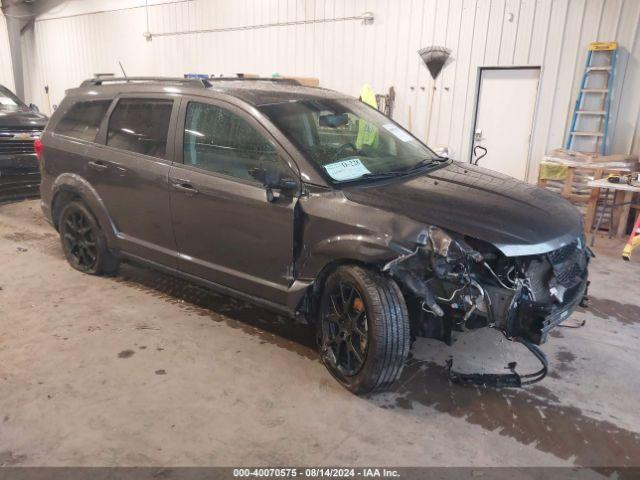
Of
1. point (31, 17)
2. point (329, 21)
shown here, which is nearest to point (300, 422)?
point (329, 21)

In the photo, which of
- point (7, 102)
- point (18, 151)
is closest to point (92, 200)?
point (18, 151)

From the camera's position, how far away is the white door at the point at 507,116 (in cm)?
676

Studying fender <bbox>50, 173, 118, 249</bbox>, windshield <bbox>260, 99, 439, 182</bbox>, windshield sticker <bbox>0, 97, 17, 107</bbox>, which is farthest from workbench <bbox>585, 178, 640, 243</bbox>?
windshield sticker <bbox>0, 97, 17, 107</bbox>

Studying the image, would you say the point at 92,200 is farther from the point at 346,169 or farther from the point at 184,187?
the point at 346,169

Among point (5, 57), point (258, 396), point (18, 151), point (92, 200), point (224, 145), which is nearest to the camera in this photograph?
point (258, 396)

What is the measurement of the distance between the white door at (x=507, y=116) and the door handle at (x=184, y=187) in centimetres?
532

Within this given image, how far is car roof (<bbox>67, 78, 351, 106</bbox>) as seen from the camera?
3123 millimetres

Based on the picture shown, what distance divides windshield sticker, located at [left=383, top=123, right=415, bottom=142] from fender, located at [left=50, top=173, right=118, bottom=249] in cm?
224

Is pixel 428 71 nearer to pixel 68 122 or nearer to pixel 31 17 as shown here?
pixel 68 122

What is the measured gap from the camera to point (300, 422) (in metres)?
2.42

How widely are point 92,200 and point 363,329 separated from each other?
2.50 m

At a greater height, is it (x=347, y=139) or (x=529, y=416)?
(x=347, y=139)

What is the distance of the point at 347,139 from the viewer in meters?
3.18

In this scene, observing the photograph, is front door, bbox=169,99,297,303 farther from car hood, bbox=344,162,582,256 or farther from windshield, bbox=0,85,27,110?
windshield, bbox=0,85,27,110
